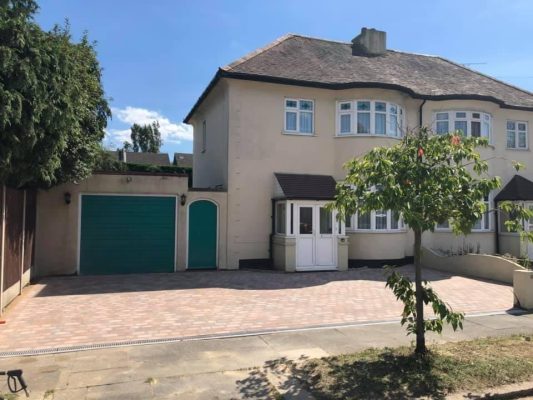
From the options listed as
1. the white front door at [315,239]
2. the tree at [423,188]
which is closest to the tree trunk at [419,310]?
the tree at [423,188]

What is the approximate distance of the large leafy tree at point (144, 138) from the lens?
73.0 m

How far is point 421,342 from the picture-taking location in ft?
18.2

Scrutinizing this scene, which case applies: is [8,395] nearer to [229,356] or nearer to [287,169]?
[229,356]

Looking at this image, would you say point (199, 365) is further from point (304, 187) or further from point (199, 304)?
point (304, 187)

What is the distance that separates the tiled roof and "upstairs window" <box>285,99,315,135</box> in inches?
29.8

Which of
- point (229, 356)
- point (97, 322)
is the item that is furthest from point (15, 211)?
point (229, 356)

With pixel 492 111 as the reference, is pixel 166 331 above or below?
below

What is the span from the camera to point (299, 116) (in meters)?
15.2

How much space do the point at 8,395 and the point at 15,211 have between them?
18.9 ft

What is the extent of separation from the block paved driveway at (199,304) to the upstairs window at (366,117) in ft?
17.1

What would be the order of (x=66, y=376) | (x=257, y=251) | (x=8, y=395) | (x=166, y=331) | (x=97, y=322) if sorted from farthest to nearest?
(x=257, y=251), (x=97, y=322), (x=166, y=331), (x=66, y=376), (x=8, y=395)

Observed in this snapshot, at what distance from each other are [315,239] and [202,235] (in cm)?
370

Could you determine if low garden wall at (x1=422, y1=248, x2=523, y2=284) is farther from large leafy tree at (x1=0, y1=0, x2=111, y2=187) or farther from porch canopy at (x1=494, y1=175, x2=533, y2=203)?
large leafy tree at (x1=0, y1=0, x2=111, y2=187)

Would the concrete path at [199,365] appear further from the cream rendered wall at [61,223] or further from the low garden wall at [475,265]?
the cream rendered wall at [61,223]
